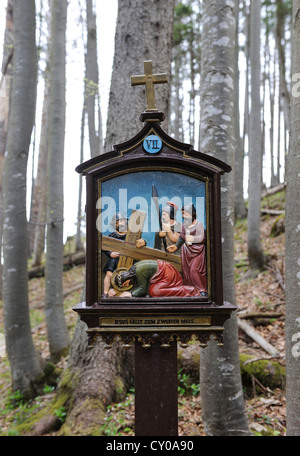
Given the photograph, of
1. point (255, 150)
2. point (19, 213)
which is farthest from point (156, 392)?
point (255, 150)

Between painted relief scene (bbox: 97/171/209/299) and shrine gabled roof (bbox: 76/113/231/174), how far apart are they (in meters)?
0.13

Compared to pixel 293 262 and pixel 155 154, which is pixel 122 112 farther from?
pixel 293 262

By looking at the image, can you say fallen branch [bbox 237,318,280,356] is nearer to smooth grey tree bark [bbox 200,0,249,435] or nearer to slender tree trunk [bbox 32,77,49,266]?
smooth grey tree bark [bbox 200,0,249,435]

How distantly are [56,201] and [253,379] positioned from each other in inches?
173

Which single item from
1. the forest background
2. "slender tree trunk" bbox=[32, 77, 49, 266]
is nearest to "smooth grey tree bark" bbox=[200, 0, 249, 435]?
the forest background

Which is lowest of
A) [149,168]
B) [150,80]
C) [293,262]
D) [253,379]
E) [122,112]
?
[253,379]

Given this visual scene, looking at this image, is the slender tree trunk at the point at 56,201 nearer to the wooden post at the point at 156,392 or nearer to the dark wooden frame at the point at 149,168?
the dark wooden frame at the point at 149,168

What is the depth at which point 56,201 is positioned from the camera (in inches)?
250

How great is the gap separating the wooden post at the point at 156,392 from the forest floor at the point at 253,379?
1.69m

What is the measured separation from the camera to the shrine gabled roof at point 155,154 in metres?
2.46

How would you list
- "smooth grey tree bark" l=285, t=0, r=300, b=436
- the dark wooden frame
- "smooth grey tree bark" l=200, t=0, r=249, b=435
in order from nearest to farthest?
the dark wooden frame
"smooth grey tree bark" l=285, t=0, r=300, b=436
"smooth grey tree bark" l=200, t=0, r=249, b=435

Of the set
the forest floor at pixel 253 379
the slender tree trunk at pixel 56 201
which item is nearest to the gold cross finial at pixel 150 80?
the forest floor at pixel 253 379

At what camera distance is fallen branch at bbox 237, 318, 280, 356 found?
16.9 ft

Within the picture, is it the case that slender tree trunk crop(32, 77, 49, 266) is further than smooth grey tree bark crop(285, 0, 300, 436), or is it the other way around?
slender tree trunk crop(32, 77, 49, 266)
